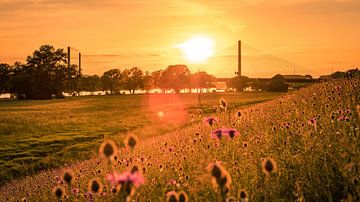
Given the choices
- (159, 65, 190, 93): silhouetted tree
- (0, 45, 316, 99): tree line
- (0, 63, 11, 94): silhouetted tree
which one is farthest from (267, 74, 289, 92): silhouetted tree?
(0, 63, 11, 94): silhouetted tree

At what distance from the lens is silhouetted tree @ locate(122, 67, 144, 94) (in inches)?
5458

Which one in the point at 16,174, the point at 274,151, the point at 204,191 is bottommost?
the point at 16,174

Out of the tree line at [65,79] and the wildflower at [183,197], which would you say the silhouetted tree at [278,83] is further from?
the wildflower at [183,197]

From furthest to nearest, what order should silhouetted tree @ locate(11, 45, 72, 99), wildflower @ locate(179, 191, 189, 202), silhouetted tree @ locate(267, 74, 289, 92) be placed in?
silhouetted tree @ locate(11, 45, 72, 99)
silhouetted tree @ locate(267, 74, 289, 92)
wildflower @ locate(179, 191, 189, 202)

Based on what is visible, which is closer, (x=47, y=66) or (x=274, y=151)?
(x=274, y=151)

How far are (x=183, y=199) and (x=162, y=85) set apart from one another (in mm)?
140263

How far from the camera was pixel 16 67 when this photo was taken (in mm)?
106188

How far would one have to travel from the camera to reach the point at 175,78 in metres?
140

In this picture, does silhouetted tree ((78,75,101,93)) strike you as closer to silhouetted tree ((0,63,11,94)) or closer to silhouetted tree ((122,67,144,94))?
silhouetted tree ((122,67,144,94))

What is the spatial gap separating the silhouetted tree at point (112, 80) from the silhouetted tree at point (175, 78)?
14.2 meters

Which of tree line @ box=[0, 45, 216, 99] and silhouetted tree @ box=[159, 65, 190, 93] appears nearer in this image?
tree line @ box=[0, 45, 216, 99]

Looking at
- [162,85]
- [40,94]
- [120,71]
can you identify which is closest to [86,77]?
[120,71]

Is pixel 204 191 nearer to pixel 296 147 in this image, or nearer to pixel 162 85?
pixel 296 147

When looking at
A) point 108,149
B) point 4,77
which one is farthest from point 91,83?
point 108,149
